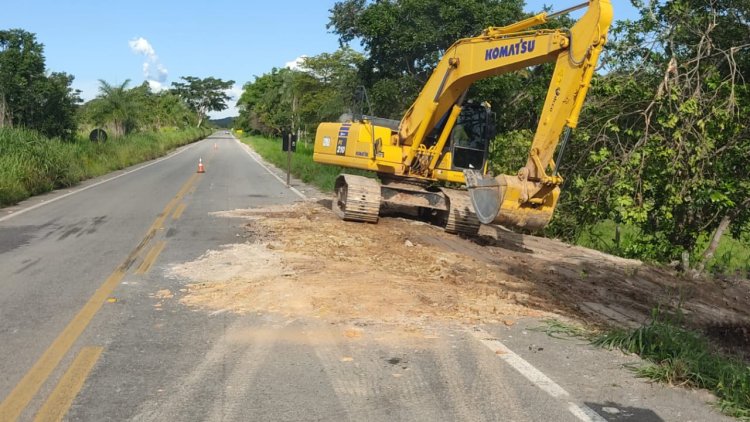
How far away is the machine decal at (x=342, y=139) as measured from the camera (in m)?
14.1

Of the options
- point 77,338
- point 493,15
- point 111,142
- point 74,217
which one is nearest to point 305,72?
point 111,142

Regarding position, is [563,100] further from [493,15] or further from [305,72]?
[305,72]

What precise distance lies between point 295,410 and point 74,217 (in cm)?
1127

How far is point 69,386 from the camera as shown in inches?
177

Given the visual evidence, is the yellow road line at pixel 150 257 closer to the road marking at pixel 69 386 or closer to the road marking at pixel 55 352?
the road marking at pixel 55 352

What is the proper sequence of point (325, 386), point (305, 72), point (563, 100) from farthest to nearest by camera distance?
point (305, 72)
point (563, 100)
point (325, 386)

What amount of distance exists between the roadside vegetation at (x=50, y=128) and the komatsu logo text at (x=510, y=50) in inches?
493

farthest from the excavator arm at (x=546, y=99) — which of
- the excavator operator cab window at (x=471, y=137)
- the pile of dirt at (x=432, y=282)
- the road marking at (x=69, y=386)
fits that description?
the road marking at (x=69, y=386)

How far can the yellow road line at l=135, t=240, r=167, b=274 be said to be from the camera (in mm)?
8531

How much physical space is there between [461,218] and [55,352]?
842cm

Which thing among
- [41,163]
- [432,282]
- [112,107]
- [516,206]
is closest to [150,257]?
[432,282]

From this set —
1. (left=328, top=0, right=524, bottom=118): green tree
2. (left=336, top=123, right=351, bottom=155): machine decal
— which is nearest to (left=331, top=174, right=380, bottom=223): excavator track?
(left=336, top=123, right=351, bottom=155): machine decal

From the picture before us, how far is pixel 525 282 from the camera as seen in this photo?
330 inches

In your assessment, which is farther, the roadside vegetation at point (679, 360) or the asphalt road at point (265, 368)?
the roadside vegetation at point (679, 360)
